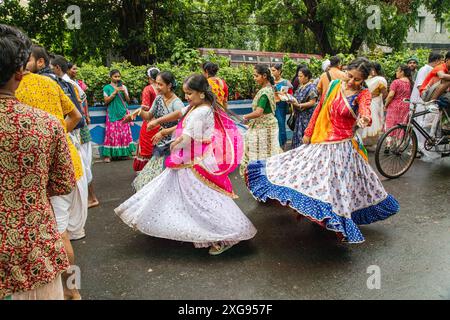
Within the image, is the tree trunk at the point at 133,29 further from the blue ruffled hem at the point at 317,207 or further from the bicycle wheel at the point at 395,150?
the blue ruffled hem at the point at 317,207

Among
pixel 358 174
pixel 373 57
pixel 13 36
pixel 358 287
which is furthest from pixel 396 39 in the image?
pixel 13 36

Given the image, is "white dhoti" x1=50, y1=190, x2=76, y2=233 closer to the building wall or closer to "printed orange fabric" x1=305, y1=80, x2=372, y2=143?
"printed orange fabric" x1=305, y1=80, x2=372, y2=143

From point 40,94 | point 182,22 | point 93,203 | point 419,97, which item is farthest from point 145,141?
point 182,22

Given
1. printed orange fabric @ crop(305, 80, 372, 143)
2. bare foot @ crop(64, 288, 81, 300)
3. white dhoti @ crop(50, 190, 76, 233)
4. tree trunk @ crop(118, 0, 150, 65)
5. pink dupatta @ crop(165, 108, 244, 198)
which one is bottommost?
bare foot @ crop(64, 288, 81, 300)

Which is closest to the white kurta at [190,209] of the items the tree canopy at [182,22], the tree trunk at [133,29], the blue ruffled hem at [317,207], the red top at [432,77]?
the blue ruffled hem at [317,207]

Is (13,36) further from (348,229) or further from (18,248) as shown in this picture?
(348,229)

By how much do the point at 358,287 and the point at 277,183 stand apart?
1.19m

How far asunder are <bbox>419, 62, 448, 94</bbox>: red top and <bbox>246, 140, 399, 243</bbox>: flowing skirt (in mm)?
3355

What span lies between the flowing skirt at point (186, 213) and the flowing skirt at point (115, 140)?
161 inches

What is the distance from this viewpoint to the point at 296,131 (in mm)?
6250

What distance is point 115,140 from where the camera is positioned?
7723mm

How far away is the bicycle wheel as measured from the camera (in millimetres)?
6391

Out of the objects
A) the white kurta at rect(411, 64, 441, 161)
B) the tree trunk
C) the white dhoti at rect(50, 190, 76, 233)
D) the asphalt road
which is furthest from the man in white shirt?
the tree trunk

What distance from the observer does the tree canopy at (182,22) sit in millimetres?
11594
